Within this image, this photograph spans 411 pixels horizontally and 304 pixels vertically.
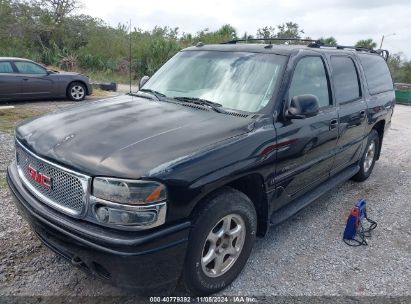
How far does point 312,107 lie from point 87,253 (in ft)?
6.97

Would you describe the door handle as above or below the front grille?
above

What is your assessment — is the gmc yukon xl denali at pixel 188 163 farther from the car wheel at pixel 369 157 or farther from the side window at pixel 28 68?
the side window at pixel 28 68

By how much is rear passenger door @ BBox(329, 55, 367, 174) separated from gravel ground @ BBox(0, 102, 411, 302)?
71 centimetres

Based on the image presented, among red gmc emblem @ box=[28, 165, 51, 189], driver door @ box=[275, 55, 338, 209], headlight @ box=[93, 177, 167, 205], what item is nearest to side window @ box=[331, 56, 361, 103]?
driver door @ box=[275, 55, 338, 209]

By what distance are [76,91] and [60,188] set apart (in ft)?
35.3

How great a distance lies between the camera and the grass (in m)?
7.80

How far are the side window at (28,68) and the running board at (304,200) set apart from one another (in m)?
10.0

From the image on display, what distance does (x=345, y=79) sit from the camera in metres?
4.38

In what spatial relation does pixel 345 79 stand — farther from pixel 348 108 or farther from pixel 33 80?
pixel 33 80

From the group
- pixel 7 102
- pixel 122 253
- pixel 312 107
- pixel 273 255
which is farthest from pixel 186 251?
pixel 7 102

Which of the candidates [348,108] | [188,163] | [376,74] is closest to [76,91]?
[376,74]

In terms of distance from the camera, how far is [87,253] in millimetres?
2254

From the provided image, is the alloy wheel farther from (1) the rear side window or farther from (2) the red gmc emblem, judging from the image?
(1) the rear side window

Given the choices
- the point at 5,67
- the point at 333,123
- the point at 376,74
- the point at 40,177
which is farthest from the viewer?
the point at 5,67
